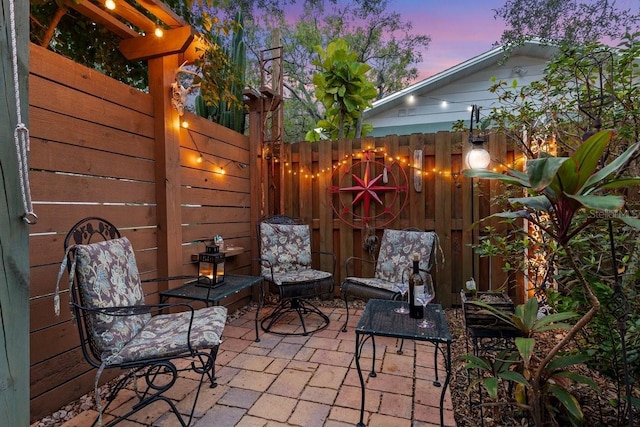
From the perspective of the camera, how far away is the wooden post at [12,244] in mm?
906

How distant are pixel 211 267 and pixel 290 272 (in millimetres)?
1030

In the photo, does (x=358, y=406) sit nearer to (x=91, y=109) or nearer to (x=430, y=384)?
(x=430, y=384)

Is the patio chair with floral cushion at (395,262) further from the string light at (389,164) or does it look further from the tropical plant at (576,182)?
the tropical plant at (576,182)

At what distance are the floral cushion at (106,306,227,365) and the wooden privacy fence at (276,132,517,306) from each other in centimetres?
207

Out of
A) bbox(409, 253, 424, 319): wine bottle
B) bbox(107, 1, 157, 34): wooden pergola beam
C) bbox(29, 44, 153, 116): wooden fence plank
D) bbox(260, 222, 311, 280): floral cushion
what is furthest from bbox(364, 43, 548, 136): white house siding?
bbox(409, 253, 424, 319): wine bottle

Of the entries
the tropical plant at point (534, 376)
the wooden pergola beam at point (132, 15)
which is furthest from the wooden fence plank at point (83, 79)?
the tropical plant at point (534, 376)

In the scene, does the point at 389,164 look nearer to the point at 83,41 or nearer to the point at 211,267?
the point at 211,267

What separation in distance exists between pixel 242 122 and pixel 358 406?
3.34m

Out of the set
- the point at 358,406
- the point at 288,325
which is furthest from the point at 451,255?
the point at 358,406

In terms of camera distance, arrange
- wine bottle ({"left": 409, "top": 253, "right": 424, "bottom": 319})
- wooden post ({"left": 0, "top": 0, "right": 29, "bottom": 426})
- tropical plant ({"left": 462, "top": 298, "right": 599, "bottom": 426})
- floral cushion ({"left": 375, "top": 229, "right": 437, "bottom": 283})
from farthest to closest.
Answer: floral cushion ({"left": 375, "top": 229, "right": 437, "bottom": 283}), wine bottle ({"left": 409, "top": 253, "right": 424, "bottom": 319}), tropical plant ({"left": 462, "top": 298, "right": 599, "bottom": 426}), wooden post ({"left": 0, "top": 0, "right": 29, "bottom": 426})

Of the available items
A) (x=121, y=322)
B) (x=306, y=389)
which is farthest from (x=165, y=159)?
(x=306, y=389)

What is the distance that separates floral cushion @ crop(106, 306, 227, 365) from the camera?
1572 mm

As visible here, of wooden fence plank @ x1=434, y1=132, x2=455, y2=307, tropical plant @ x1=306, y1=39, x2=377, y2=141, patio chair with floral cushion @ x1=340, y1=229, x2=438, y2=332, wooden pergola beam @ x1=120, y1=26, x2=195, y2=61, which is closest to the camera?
wooden pergola beam @ x1=120, y1=26, x2=195, y2=61

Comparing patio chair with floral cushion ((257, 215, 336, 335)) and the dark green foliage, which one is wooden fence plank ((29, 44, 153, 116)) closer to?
the dark green foliage
